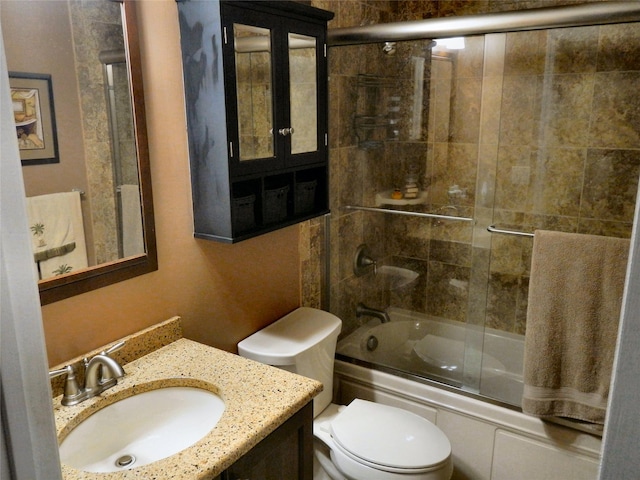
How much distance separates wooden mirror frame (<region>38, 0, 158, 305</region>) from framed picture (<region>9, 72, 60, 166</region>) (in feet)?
0.86

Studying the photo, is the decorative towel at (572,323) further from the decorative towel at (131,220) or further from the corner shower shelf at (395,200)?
the decorative towel at (131,220)

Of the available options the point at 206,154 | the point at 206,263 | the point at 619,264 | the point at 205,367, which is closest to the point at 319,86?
the point at 206,154

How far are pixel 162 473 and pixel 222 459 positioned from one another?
0.13 m

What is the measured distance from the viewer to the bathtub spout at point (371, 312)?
276cm

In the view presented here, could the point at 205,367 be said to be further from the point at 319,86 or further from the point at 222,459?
the point at 319,86

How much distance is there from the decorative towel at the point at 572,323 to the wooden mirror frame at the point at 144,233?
1381mm

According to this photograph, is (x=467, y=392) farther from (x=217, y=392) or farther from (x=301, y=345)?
(x=217, y=392)

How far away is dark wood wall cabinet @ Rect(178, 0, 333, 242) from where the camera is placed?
5.24ft

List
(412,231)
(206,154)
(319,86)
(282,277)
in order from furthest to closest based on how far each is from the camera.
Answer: (412,231)
(282,277)
(319,86)
(206,154)

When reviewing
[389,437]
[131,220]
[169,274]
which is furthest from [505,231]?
[131,220]

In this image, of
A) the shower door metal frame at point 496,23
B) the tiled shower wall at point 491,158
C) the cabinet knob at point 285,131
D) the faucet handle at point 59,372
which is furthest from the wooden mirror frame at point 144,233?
the shower door metal frame at point 496,23

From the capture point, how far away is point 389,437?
1.94m

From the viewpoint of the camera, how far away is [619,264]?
1794mm

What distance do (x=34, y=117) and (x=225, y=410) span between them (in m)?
→ 0.87
